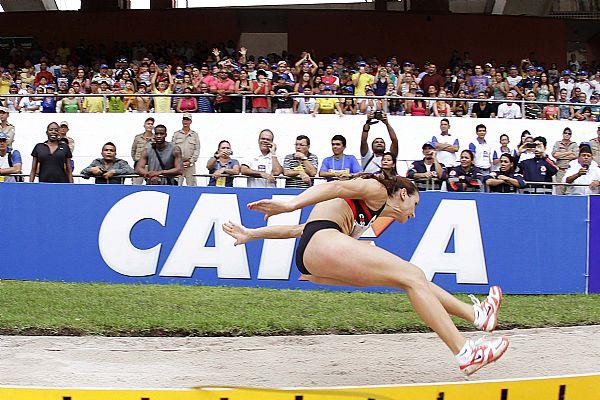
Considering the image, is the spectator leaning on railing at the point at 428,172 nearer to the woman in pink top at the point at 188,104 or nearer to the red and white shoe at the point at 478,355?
the woman in pink top at the point at 188,104

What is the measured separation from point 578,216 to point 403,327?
446 cm

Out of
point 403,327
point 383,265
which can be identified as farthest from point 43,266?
point 383,265

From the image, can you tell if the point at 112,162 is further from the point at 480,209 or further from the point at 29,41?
the point at 29,41

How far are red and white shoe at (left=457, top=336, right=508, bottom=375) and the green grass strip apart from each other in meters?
3.72

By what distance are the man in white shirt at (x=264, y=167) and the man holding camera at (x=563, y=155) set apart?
200 inches

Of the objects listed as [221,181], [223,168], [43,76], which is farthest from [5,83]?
[221,181]

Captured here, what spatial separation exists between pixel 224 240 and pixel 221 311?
217cm

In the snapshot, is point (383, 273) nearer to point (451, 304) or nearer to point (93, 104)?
point (451, 304)

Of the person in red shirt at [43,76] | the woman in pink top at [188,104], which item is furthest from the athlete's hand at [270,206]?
the person in red shirt at [43,76]

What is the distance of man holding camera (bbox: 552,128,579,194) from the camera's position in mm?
16750

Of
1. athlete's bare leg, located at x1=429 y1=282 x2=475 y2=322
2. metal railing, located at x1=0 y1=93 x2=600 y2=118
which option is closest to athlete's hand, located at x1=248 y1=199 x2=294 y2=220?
athlete's bare leg, located at x1=429 y1=282 x2=475 y2=322

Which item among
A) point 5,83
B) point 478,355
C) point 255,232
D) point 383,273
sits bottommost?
point 478,355

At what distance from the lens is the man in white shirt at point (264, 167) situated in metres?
14.3

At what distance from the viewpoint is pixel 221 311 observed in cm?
1094
